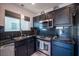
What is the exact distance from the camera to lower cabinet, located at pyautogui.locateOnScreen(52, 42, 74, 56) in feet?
4.42

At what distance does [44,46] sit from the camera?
4.84ft

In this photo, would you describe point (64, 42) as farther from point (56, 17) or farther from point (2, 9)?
point (2, 9)

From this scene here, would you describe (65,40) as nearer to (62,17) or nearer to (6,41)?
(62,17)

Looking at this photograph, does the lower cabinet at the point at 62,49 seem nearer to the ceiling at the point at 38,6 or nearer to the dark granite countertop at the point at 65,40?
the dark granite countertop at the point at 65,40

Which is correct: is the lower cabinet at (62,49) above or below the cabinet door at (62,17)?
below

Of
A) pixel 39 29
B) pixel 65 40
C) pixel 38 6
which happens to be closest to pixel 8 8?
pixel 38 6

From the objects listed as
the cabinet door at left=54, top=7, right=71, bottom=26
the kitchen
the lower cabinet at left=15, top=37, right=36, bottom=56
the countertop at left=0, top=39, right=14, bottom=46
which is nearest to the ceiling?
the kitchen

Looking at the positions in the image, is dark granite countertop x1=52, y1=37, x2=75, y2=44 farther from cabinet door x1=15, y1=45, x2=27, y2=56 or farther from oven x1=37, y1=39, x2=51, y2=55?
cabinet door x1=15, y1=45, x2=27, y2=56

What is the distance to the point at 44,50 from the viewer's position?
1474mm

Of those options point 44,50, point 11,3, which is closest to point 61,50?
point 44,50

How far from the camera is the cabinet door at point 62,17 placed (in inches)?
54.2

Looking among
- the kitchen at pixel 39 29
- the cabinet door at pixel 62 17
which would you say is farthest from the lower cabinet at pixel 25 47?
the cabinet door at pixel 62 17

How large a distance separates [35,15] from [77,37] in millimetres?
771

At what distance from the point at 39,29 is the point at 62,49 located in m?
0.50
